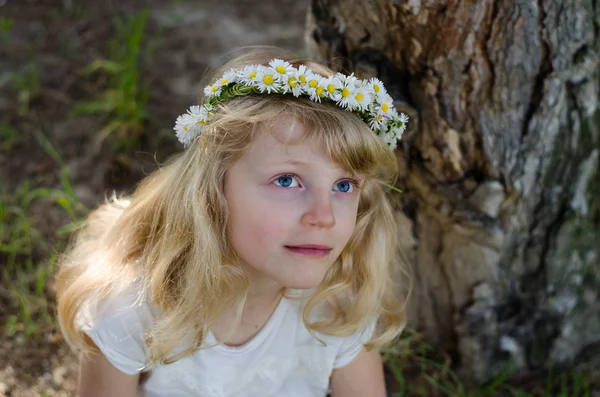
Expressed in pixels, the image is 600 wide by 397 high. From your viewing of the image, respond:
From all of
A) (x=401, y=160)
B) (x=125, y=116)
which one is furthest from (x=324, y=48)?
(x=125, y=116)

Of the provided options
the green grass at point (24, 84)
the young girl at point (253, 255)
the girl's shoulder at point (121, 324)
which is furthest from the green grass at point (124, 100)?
the girl's shoulder at point (121, 324)

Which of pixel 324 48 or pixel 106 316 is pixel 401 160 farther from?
pixel 106 316

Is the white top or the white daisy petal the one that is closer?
the white daisy petal

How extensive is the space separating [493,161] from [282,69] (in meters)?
0.77

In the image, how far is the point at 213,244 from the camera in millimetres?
1813

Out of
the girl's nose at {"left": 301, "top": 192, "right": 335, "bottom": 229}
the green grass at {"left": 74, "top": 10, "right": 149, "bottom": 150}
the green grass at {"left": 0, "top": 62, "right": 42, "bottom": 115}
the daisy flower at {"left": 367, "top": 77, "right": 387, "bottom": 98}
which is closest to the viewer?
the girl's nose at {"left": 301, "top": 192, "right": 335, "bottom": 229}

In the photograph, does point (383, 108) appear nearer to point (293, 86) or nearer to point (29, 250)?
point (293, 86)

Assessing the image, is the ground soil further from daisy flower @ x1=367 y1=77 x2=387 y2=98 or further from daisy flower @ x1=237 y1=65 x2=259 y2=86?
daisy flower @ x1=367 y1=77 x2=387 y2=98

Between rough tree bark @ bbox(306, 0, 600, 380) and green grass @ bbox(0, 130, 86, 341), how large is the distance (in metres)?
1.26

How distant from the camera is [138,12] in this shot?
3.86 m

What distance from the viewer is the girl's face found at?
170 centimetres

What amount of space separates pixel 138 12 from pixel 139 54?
367 millimetres

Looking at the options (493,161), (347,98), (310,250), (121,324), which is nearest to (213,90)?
(347,98)

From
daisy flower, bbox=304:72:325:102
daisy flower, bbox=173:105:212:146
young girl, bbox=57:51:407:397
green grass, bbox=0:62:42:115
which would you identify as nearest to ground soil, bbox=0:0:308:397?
green grass, bbox=0:62:42:115
